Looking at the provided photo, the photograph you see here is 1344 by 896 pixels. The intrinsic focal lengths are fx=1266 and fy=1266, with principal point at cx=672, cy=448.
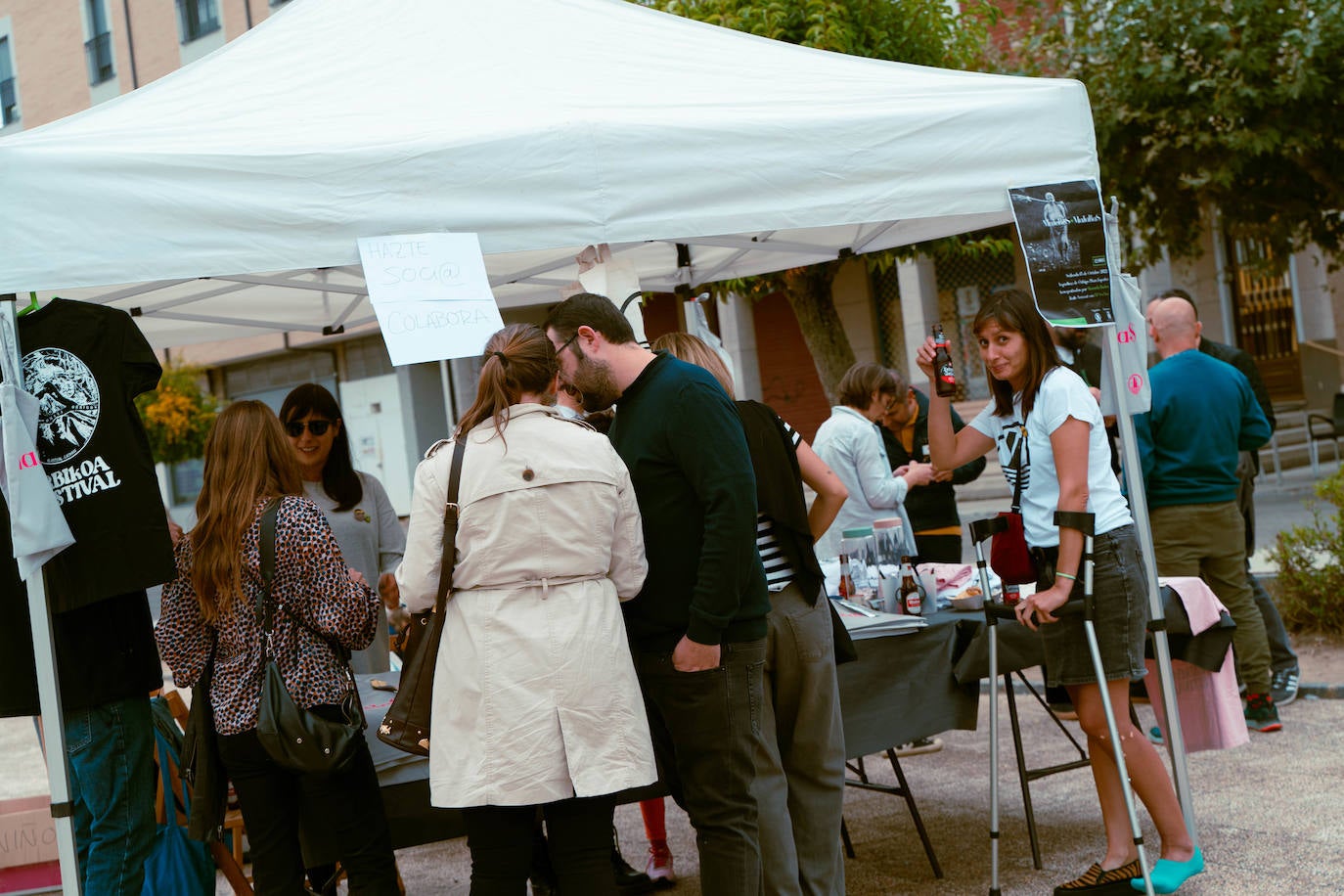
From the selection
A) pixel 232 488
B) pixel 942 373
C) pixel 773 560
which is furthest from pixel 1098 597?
pixel 232 488

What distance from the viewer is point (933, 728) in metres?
4.17

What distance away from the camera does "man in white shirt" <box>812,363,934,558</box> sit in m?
5.46

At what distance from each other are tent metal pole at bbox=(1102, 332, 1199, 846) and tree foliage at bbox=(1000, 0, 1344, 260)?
7.39 m

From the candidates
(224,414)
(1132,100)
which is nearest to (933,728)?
(224,414)

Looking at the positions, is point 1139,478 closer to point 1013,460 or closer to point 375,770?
point 1013,460

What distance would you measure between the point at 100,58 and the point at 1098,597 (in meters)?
29.6

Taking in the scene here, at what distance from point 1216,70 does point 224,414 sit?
1010cm

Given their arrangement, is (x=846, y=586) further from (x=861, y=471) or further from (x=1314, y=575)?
(x=1314, y=575)

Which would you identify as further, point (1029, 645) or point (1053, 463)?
point (1029, 645)

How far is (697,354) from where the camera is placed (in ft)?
12.0

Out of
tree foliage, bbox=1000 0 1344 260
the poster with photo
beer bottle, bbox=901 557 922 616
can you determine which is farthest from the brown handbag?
tree foliage, bbox=1000 0 1344 260

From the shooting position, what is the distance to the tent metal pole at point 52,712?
3141 mm

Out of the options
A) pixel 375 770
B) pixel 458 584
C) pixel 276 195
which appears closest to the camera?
pixel 458 584

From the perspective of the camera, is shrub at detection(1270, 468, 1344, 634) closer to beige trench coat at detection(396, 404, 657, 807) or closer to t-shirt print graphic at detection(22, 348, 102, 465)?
beige trench coat at detection(396, 404, 657, 807)
